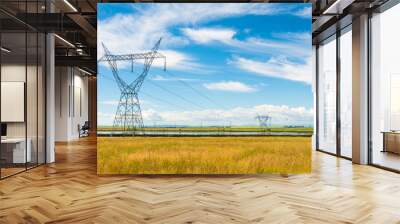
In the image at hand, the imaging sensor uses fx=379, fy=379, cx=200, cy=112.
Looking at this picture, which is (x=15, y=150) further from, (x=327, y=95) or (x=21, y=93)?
(x=327, y=95)

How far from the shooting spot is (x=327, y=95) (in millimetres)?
10805

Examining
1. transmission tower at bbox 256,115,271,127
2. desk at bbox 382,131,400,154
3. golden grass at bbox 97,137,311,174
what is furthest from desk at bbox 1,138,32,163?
desk at bbox 382,131,400,154

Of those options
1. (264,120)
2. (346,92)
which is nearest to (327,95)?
(346,92)

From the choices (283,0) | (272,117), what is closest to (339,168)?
(272,117)

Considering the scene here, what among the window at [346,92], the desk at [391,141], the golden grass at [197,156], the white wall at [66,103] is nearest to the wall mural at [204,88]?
the golden grass at [197,156]

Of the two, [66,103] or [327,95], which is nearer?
[327,95]

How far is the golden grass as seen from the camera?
6.58 m

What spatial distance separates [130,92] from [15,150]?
240 cm

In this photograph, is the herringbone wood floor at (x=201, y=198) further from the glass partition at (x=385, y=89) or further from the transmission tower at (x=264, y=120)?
the transmission tower at (x=264, y=120)

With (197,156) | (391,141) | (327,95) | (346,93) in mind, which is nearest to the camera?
(197,156)

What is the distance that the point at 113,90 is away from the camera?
6.70 m

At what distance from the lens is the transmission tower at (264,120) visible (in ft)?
22.1

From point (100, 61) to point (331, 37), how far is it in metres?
6.52

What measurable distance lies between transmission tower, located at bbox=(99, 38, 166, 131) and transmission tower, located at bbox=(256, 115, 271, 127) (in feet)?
6.81
